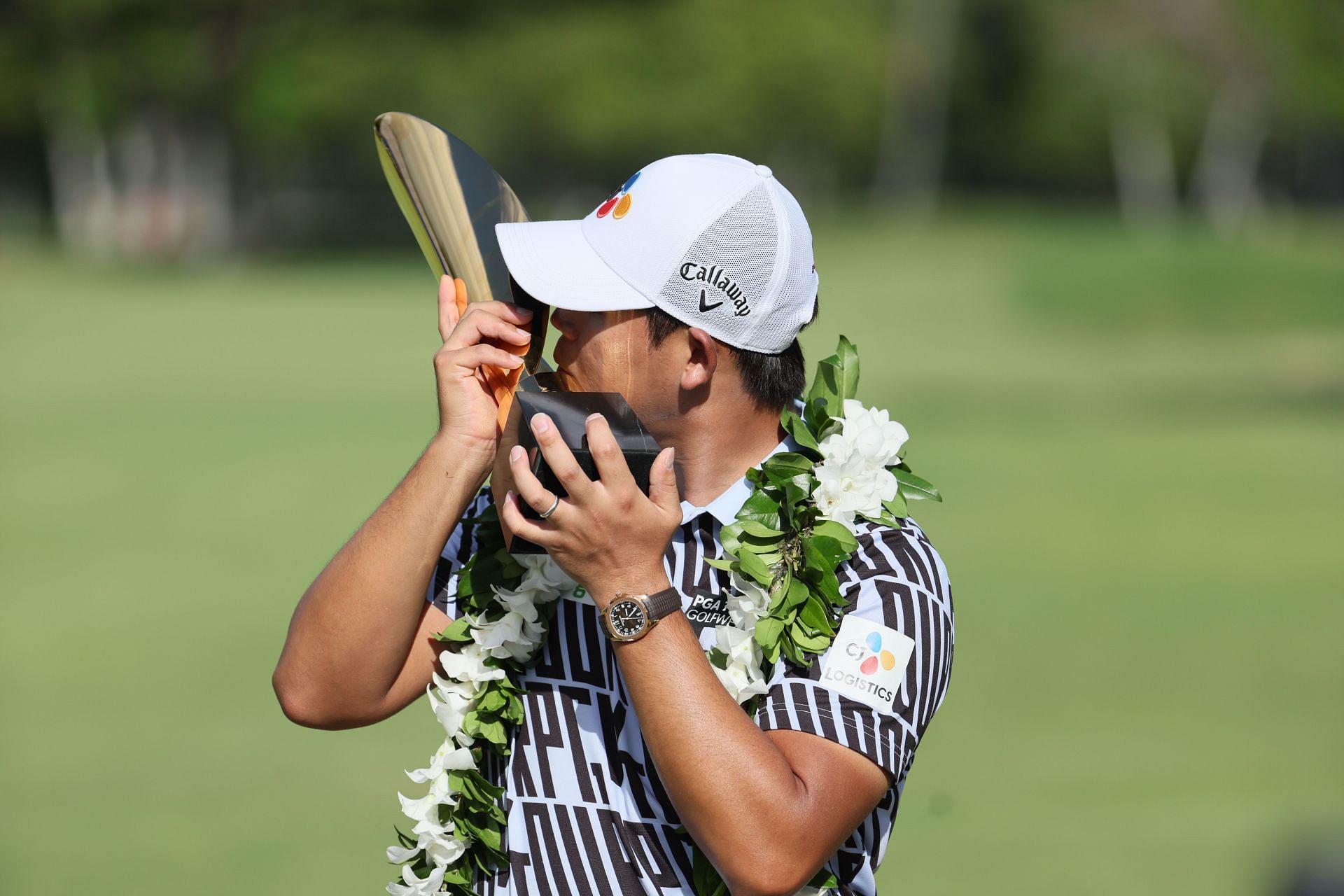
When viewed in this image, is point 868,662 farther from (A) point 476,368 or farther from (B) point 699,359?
(A) point 476,368

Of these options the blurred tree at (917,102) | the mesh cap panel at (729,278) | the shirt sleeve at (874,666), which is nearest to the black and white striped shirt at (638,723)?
the shirt sleeve at (874,666)

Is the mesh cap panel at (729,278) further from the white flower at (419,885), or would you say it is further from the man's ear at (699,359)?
the white flower at (419,885)

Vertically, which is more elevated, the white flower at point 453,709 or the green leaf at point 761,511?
the green leaf at point 761,511

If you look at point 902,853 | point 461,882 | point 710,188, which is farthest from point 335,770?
point 710,188

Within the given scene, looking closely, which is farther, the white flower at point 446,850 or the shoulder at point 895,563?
the white flower at point 446,850

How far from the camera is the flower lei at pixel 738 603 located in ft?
8.68

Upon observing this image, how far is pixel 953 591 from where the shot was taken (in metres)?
10.8

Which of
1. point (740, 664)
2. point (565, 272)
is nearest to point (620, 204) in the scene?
point (565, 272)

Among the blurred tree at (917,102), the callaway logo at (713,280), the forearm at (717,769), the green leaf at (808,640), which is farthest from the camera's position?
the blurred tree at (917,102)

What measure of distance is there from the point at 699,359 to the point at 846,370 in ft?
1.41

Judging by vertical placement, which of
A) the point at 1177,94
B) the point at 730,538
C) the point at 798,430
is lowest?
the point at 730,538

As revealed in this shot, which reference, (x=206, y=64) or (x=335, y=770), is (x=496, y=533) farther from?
(x=206, y=64)

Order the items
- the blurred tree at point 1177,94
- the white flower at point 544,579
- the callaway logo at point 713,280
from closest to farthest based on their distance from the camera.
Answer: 1. the callaway logo at point 713,280
2. the white flower at point 544,579
3. the blurred tree at point 1177,94

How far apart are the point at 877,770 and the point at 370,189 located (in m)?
59.4
